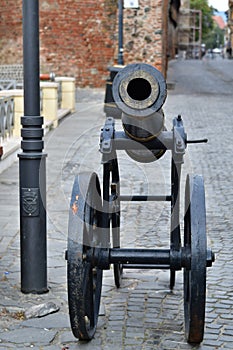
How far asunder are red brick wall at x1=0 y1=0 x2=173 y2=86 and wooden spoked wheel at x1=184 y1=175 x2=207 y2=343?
22.2 metres

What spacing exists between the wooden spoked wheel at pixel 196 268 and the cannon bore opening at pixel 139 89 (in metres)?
0.65

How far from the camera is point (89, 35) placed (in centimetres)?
2703

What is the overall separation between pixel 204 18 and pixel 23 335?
322ft

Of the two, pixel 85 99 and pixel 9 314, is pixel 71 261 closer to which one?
pixel 9 314

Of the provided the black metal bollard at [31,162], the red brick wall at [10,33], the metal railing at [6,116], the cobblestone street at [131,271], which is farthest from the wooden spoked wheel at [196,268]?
the red brick wall at [10,33]

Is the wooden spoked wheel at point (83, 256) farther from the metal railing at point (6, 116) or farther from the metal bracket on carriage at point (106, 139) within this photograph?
the metal railing at point (6, 116)

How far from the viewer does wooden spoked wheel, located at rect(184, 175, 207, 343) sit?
4293 millimetres

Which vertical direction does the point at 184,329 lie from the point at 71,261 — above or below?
below

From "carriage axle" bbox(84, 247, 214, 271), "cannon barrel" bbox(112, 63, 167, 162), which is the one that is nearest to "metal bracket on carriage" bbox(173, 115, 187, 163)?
"cannon barrel" bbox(112, 63, 167, 162)

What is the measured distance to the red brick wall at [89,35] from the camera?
2658cm

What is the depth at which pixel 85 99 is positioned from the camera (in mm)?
24375

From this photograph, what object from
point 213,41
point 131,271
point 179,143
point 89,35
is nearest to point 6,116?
point 131,271

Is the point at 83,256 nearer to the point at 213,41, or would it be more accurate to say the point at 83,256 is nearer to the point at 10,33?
the point at 10,33

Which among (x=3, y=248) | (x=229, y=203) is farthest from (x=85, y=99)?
(x=3, y=248)
